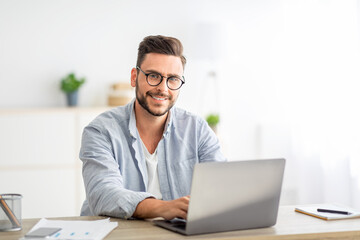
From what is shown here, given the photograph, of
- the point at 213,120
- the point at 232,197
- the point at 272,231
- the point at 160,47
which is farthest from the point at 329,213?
the point at 213,120

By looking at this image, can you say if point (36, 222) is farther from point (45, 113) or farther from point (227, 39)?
point (227, 39)

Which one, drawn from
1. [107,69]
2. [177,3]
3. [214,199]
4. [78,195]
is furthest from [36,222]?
[177,3]

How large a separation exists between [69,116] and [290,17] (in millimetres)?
2164

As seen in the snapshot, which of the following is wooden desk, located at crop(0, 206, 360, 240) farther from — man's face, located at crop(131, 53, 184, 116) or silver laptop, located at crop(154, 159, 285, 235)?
man's face, located at crop(131, 53, 184, 116)

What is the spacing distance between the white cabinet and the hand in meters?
2.67

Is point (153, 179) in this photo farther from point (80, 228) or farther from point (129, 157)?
point (80, 228)

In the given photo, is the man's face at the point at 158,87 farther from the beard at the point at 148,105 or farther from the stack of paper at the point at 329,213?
the stack of paper at the point at 329,213

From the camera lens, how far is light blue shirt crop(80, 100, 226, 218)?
7.05 feet

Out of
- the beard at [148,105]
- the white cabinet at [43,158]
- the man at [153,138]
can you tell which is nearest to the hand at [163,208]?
the man at [153,138]

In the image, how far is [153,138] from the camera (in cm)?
262

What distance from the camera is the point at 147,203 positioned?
2.04m

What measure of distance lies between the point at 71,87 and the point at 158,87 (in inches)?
96.5

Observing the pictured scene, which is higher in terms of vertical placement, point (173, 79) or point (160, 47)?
point (160, 47)

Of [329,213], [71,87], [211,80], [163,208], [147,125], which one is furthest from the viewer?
[211,80]
